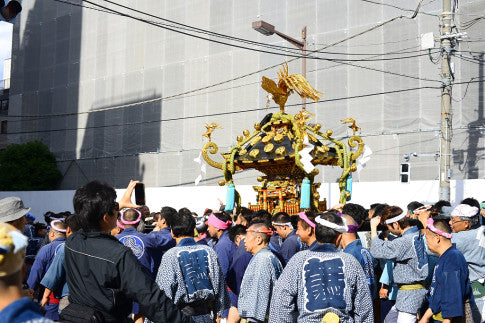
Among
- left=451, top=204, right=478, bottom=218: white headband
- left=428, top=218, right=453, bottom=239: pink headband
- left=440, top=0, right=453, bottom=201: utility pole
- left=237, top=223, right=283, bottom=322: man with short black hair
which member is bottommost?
left=237, top=223, right=283, bottom=322: man with short black hair

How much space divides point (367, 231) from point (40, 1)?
30.9 meters

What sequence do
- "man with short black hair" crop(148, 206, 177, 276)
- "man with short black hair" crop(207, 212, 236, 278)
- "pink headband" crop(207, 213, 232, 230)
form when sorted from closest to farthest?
"man with short black hair" crop(148, 206, 177, 276), "man with short black hair" crop(207, 212, 236, 278), "pink headband" crop(207, 213, 232, 230)

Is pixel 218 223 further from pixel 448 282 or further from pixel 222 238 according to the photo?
pixel 448 282

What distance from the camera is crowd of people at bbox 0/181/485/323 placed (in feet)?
11.9

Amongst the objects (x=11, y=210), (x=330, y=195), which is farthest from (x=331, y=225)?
(x=330, y=195)

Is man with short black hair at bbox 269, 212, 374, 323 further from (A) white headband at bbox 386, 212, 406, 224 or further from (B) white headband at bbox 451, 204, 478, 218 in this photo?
(B) white headband at bbox 451, 204, 478, 218

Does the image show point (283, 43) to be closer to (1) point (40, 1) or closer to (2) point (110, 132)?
(2) point (110, 132)

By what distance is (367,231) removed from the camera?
8.34 meters

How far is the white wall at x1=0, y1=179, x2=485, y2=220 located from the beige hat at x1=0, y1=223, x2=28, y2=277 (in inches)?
597

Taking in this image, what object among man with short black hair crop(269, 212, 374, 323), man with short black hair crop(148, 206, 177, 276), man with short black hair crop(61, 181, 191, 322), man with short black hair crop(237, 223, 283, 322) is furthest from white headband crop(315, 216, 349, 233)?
man with short black hair crop(148, 206, 177, 276)

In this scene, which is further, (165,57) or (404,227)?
(165,57)

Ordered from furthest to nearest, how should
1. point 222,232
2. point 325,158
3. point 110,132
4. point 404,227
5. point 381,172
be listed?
point 110,132
point 381,172
point 325,158
point 222,232
point 404,227

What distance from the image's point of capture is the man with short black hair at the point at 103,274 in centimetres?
348

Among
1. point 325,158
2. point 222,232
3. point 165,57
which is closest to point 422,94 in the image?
point 325,158
